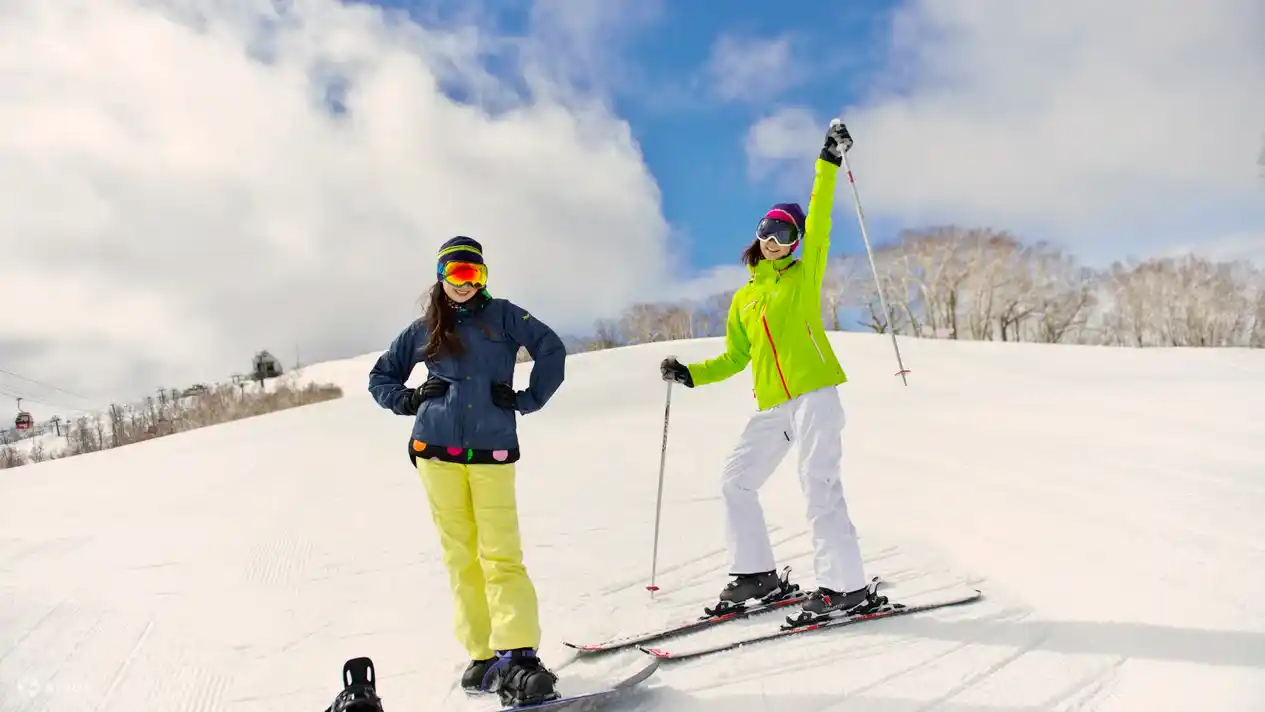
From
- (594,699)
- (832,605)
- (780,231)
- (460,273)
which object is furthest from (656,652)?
(780,231)

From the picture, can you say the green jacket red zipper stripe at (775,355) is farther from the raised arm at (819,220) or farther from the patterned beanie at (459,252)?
the patterned beanie at (459,252)

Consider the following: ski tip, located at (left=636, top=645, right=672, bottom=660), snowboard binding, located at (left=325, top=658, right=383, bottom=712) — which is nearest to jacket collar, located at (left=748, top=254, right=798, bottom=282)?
ski tip, located at (left=636, top=645, right=672, bottom=660)

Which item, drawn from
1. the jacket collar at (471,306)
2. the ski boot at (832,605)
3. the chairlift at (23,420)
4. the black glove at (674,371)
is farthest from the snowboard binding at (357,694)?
the chairlift at (23,420)

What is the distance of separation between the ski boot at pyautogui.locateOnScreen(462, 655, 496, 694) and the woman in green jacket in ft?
4.87

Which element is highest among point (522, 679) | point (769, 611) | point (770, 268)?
point (770, 268)

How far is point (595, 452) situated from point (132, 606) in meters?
6.60

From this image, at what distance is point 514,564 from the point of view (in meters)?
3.33

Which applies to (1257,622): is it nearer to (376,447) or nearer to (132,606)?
(132,606)

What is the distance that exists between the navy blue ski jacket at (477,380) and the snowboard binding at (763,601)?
5.21 ft

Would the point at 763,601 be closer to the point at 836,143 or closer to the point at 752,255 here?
the point at 752,255

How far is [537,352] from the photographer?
349cm

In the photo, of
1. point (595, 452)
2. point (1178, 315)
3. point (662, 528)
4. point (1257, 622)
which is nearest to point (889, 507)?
point (662, 528)

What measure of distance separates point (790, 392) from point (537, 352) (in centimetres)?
143

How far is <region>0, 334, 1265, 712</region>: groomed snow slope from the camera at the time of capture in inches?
135
